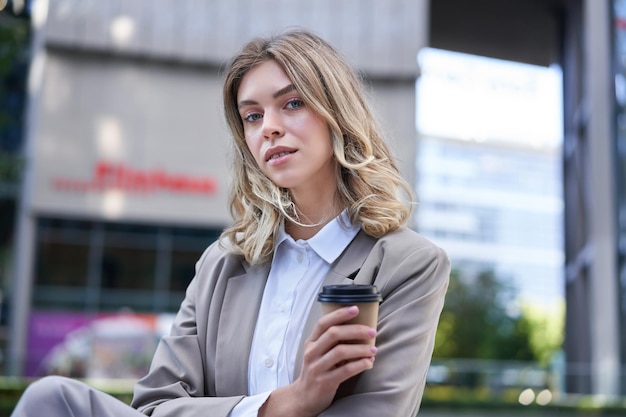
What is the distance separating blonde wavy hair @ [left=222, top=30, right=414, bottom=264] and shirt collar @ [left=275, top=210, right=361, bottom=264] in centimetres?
3

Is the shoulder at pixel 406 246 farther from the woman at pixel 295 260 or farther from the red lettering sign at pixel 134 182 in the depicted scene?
the red lettering sign at pixel 134 182

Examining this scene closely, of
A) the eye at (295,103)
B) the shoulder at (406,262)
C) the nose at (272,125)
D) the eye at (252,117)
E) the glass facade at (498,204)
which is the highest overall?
the glass facade at (498,204)

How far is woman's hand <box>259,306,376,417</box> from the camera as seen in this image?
171 centimetres

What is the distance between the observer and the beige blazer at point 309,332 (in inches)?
75.9

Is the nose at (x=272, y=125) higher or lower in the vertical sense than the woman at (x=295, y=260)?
higher

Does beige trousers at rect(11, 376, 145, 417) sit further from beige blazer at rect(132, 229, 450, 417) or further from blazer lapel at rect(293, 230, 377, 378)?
blazer lapel at rect(293, 230, 377, 378)

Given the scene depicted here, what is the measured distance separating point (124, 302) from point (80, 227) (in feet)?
8.39

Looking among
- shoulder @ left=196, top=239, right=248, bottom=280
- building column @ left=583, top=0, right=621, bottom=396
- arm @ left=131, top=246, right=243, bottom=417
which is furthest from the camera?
building column @ left=583, top=0, right=621, bottom=396

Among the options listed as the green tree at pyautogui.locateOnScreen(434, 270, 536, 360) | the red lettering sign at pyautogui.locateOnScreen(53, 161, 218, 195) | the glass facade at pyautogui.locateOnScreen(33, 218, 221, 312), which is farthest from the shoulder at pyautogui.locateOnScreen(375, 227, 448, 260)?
the green tree at pyautogui.locateOnScreen(434, 270, 536, 360)

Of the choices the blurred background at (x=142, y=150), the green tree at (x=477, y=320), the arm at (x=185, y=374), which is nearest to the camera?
the arm at (x=185, y=374)

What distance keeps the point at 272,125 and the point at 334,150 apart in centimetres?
19

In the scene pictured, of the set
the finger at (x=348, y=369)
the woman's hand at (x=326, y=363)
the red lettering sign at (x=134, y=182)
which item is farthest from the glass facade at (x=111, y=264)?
the finger at (x=348, y=369)

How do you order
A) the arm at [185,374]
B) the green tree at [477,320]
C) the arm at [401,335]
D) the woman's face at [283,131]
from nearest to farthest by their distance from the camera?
the arm at [401,335]
the arm at [185,374]
the woman's face at [283,131]
the green tree at [477,320]

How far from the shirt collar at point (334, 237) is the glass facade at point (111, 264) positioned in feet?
70.3
